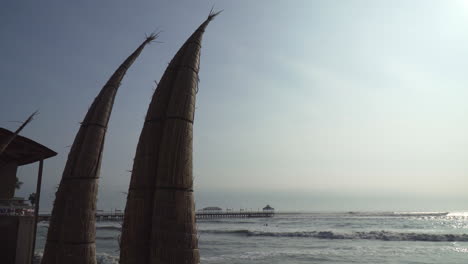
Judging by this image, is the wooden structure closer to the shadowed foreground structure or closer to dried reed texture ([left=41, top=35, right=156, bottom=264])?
dried reed texture ([left=41, top=35, right=156, bottom=264])

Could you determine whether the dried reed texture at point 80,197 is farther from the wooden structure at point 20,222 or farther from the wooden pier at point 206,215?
the wooden pier at point 206,215

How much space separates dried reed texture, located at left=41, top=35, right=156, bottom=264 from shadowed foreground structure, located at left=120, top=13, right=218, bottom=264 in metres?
1.23

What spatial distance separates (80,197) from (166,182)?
5.85 feet

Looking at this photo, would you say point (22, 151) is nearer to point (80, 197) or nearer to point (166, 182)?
point (80, 197)

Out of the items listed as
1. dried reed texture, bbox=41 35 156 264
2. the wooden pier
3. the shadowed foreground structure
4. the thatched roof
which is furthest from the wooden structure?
the wooden pier

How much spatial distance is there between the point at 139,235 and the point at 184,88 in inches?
61.6

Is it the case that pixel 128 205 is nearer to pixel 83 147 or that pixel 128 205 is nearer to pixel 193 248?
pixel 193 248

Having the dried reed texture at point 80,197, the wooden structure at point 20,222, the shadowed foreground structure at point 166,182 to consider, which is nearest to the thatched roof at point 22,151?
the wooden structure at point 20,222

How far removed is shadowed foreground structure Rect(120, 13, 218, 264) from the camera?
349cm

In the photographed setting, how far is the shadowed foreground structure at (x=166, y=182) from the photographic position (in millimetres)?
3490

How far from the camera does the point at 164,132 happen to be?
3.87 metres

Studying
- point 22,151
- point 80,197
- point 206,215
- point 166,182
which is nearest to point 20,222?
point 22,151

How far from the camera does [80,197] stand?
15.7 ft

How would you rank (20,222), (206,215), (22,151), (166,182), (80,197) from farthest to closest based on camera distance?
(206,215), (22,151), (20,222), (80,197), (166,182)
